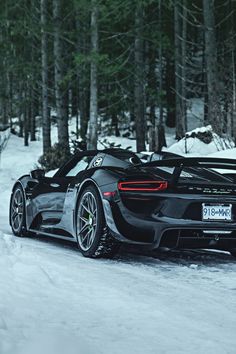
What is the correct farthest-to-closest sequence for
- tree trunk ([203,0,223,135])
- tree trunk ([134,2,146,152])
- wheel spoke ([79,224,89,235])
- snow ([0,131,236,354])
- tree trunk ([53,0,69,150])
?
tree trunk ([134,2,146,152])
tree trunk ([53,0,69,150])
tree trunk ([203,0,223,135])
wheel spoke ([79,224,89,235])
snow ([0,131,236,354])

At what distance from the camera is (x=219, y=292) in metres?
4.67

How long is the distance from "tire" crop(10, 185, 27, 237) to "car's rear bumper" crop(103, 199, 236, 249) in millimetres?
2541

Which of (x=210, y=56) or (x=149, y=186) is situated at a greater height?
(x=210, y=56)

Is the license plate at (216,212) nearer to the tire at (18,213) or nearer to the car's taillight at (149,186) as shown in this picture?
the car's taillight at (149,186)

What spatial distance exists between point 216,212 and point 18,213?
3413 mm

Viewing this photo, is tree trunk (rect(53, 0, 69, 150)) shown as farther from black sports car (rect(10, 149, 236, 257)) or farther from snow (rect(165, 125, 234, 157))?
black sports car (rect(10, 149, 236, 257))

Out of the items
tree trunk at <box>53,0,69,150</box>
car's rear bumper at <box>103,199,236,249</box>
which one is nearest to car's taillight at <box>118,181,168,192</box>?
car's rear bumper at <box>103,199,236,249</box>

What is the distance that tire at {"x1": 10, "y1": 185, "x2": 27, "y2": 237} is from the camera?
27.3 ft

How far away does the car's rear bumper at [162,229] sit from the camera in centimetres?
587

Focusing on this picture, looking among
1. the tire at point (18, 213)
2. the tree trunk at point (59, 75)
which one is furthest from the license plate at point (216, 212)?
the tree trunk at point (59, 75)

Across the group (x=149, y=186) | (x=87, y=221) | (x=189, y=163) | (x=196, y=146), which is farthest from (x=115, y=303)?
(x=196, y=146)

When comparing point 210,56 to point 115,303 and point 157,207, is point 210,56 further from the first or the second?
point 115,303

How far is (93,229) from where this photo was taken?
6.23 meters

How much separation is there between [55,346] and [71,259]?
3.04 m
